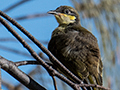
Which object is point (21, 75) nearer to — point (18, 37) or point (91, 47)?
point (18, 37)

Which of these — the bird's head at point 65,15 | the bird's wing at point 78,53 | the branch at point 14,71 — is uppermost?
Answer: the bird's head at point 65,15

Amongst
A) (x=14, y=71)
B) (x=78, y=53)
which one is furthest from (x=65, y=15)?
(x=14, y=71)

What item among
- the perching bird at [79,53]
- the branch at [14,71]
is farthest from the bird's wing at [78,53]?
the branch at [14,71]

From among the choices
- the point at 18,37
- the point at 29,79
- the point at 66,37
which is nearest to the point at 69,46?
the point at 66,37

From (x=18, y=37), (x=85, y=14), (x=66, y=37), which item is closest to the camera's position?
(x=18, y=37)

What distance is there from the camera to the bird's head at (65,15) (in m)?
2.20

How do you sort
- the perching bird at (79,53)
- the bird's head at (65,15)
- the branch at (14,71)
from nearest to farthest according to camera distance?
1. the branch at (14,71)
2. the perching bird at (79,53)
3. the bird's head at (65,15)

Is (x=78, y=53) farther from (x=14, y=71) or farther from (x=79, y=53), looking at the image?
(x=14, y=71)

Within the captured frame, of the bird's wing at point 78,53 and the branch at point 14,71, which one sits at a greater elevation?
the bird's wing at point 78,53

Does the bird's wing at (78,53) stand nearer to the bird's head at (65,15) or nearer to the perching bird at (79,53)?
the perching bird at (79,53)

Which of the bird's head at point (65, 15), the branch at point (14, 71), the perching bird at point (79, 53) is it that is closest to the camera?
the branch at point (14, 71)

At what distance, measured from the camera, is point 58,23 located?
221cm

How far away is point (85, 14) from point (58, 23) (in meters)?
0.25

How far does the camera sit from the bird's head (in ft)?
7.22
